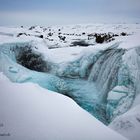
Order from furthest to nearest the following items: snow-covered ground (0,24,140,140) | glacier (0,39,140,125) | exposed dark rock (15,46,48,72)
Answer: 1. exposed dark rock (15,46,48,72)
2. glacier (0,39,140,125)
3. snow-covered ground (0,24,140,140)

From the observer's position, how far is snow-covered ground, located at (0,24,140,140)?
2.54 m

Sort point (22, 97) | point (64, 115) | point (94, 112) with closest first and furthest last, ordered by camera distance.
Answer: point (64, 115)
point (22, 97)
point (94, 112)

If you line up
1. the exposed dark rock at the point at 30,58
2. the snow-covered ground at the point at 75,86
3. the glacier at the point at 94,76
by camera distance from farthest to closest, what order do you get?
the exposed dark rock at the point at 30,58 → the glacier at the point at 94,76 → the snow-covered ground at the point at 75,86

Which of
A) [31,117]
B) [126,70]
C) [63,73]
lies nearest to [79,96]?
[63,73]

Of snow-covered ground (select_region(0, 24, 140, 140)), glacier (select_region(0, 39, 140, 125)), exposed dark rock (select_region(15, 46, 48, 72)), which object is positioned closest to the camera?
snow-covered ground (select_region(0, 24, 140, 140))

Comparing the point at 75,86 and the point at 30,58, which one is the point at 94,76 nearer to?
the point at 75,86

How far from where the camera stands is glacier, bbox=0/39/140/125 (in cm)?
604

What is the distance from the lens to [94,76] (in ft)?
27.4

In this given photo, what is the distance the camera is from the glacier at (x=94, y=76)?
19.8ft

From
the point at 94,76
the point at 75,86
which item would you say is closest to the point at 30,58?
the point at 75,86

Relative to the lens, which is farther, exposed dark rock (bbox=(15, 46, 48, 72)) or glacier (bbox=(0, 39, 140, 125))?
exposed dark rock (bbox=(15, 46, 48, 72))

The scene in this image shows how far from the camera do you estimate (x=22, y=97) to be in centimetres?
320

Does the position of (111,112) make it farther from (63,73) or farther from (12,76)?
(12,76)

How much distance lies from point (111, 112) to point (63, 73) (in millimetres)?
3567
